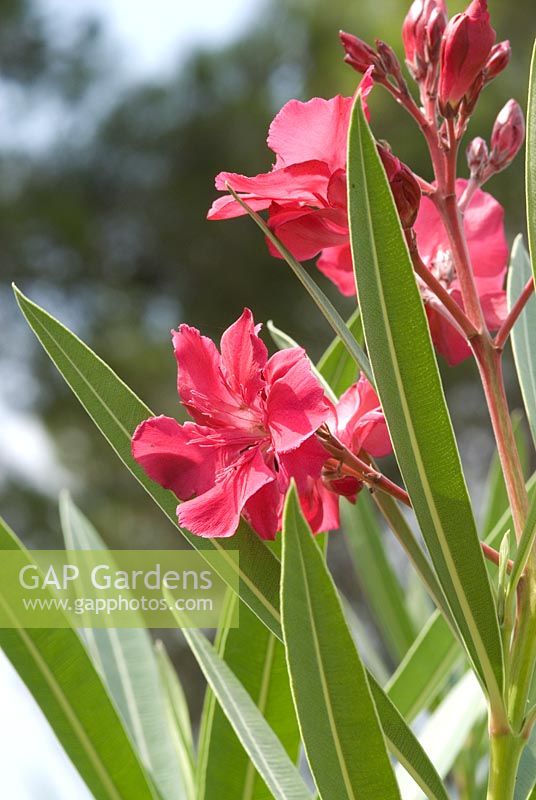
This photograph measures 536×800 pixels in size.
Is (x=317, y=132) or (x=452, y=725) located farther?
(x=452, y=725)

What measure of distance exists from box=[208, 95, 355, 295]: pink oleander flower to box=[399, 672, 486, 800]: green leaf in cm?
42

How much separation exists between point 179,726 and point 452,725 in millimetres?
323

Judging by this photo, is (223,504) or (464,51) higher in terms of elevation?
(464,51)

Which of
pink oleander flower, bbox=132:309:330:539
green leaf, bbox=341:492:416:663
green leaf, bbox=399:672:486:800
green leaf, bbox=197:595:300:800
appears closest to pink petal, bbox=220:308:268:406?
pink oleander flower, bbox=132:309:330:539

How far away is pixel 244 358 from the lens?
55 centimetres

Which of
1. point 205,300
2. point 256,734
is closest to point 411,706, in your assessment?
point 256,734

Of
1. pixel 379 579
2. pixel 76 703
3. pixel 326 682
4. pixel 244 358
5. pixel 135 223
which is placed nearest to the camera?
pixel 326 682

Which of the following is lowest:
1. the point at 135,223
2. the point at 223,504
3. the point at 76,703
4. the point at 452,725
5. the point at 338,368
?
the point at 452,725

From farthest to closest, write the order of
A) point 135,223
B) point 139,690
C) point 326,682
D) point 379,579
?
point 135,223 → point 379,579 → point 139,690 → point 326,682

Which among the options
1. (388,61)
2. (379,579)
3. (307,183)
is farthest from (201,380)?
(379,579)

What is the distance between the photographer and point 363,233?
45cm

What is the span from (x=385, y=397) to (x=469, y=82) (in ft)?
0.73

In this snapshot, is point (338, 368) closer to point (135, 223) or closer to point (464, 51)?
point (464, 51)

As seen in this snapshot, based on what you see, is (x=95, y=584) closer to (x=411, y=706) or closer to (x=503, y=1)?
(x=411, y=706)
